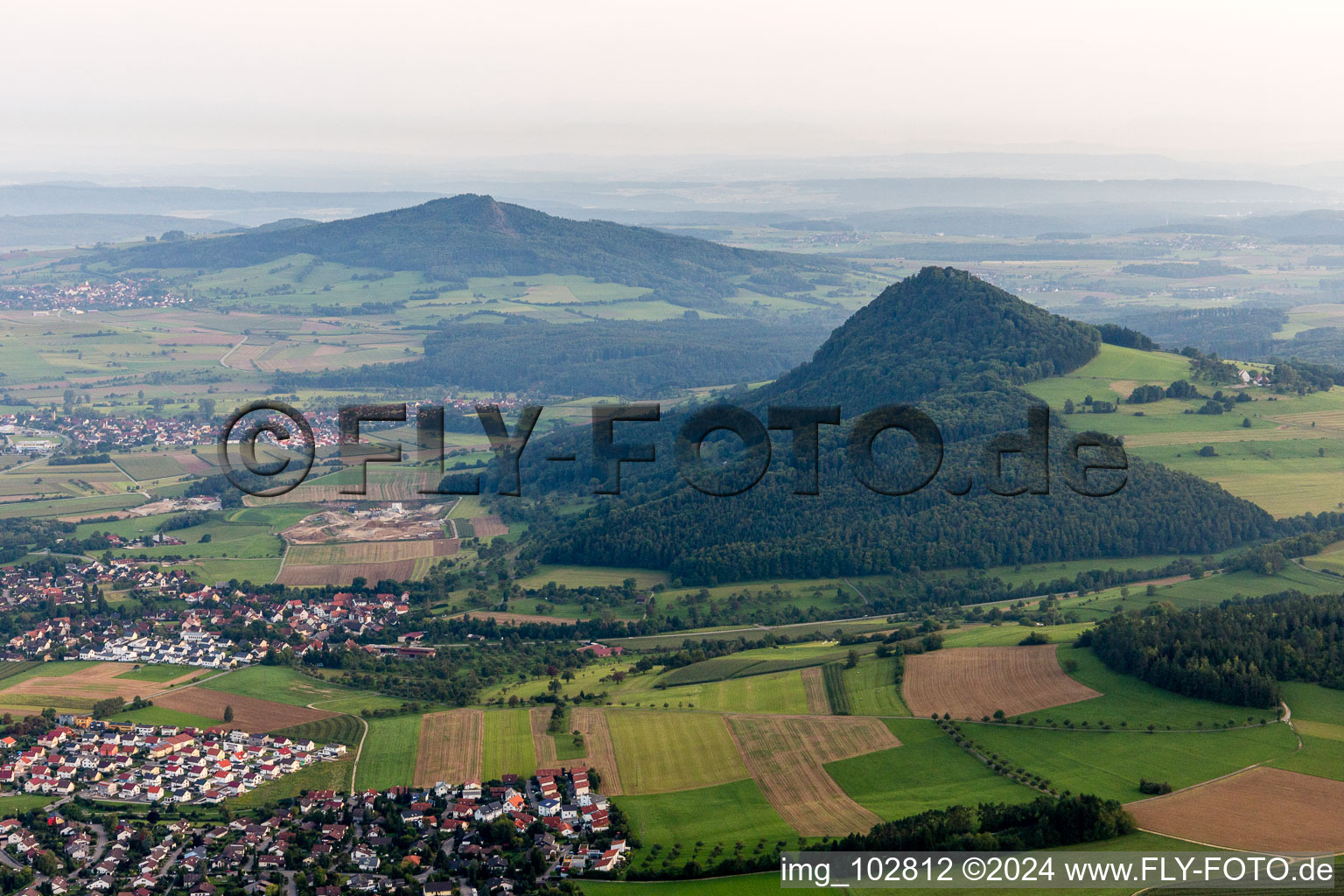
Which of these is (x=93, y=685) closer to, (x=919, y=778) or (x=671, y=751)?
(x=671, y=751)

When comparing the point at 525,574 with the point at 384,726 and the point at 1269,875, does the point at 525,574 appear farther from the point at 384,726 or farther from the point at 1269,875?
the point at 1269,875

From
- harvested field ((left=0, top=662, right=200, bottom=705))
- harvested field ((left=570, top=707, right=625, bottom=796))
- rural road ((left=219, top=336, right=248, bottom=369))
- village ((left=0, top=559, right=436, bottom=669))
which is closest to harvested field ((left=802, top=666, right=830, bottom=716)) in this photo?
harvested field ((left=570, top=707, right=625, bottom=796))

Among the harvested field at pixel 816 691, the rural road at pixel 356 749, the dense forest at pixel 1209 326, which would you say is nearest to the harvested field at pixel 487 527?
the rural road at pixel 356 749

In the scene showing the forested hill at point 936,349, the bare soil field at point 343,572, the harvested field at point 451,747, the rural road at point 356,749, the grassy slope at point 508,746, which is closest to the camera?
the rural road at point 356,749

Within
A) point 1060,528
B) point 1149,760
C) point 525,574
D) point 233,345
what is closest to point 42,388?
point 233,345

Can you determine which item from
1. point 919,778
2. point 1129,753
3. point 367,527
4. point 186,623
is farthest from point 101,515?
point 1129,753

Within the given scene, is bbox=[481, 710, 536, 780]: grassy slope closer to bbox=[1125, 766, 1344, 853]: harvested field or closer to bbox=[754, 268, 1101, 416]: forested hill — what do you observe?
bbox=[1125, 766, 1344, 853]: harvested field

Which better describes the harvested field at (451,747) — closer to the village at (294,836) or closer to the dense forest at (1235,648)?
the village at (294,836)
